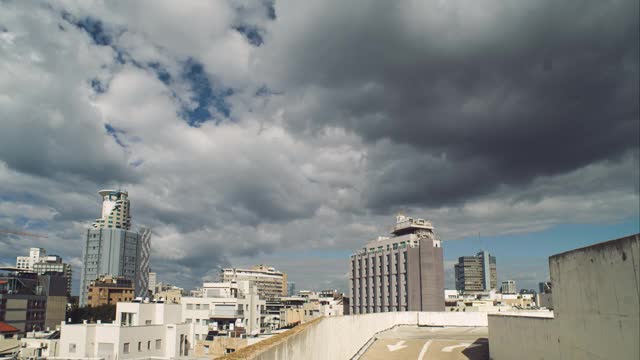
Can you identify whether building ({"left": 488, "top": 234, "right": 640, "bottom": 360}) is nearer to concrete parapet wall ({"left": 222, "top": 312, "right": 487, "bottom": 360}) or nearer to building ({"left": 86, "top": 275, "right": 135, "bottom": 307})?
concrete parapet wall ({"left": 222, "top": 312, "right": 487, "bottom": 360})

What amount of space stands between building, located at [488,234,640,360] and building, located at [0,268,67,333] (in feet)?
449

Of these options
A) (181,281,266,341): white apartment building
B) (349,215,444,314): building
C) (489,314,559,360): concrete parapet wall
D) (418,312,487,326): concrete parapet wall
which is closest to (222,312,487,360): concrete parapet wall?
(418,312,487,326): concrete parapet wall

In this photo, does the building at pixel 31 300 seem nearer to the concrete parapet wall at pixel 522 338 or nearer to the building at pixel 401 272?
the building at pixel 401 272

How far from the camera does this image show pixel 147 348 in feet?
246

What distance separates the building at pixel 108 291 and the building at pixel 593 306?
7074 inches

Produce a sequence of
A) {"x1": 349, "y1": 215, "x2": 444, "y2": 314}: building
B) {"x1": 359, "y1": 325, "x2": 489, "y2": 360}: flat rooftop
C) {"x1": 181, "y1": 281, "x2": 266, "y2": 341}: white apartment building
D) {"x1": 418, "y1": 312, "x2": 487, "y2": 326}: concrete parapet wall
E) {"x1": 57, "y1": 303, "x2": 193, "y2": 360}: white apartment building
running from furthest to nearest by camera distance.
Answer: {"x1": 349, "y1": 215, "x2": 444, "y2": 314}: building → {"x1": 181, "y1": 281, "x2": 266, "y2": 341}: white apartment building → {"x1": 57, "y1": 303, "x2": 193, "y2": 360}: white apartment building → {"x1": 418, "y1": 312, "x2": 487, "y2": 326}: concrete parapet wall → {"x1": 359, "y1": 325, "x2": 489, "y2": 360}: flat rooftop

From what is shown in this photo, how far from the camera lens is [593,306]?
10.8m

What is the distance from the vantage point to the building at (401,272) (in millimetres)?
141250

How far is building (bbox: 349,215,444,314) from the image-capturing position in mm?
141250

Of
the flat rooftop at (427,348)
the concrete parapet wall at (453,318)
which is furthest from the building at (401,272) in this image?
the flat rooftop at (427,348)

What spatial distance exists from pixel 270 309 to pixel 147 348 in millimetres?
113958

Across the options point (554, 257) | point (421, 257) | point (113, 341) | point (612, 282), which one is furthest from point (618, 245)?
point (421, 257)

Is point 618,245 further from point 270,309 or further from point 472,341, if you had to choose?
point 270,309

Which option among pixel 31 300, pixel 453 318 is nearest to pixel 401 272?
pixel 31 300
